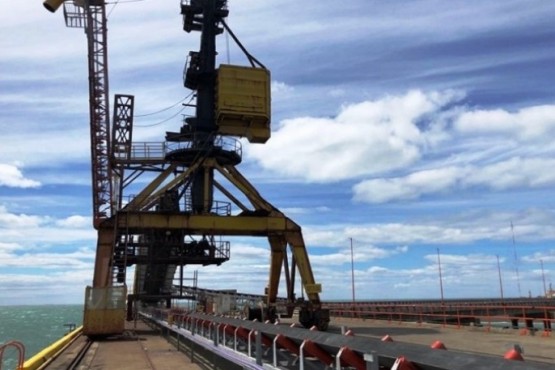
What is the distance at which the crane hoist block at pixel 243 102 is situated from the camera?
3378 centimetres

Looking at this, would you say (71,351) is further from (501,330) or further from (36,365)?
(501,330)

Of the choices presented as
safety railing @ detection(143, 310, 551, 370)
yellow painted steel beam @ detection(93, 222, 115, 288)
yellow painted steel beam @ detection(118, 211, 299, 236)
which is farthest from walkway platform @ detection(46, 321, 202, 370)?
yellow painted steel beam @ detection(118, 211, 299, 236)

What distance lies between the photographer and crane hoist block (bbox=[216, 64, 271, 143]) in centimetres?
3378

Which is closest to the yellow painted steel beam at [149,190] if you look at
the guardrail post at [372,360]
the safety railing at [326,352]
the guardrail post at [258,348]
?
the safety railing at [326,352]

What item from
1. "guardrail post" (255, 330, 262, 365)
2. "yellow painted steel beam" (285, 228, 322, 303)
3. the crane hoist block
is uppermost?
the crane hoist block

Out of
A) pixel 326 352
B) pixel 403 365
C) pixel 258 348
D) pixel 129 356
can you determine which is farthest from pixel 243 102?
pixel 403 365

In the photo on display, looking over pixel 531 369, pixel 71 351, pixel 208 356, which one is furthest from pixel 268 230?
pixel 531 369

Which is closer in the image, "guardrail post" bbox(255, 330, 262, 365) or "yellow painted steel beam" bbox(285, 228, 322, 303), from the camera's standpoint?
"guardrail post" bbox(255, 330, 262, 365)

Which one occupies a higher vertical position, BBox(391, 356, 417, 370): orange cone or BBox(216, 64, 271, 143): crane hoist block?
BBox(216, 64, 271, 143): crane hoist block

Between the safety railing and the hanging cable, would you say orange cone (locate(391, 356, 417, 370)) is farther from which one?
the hanging cable

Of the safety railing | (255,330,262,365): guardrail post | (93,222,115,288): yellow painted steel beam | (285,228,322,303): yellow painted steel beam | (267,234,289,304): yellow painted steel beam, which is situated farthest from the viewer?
(267,234,289,304): yellow painted steel beam

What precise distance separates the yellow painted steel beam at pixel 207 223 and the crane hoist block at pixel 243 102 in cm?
625

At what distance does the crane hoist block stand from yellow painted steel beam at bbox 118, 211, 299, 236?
20.5 feet

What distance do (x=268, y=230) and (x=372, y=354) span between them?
87.3 ft
